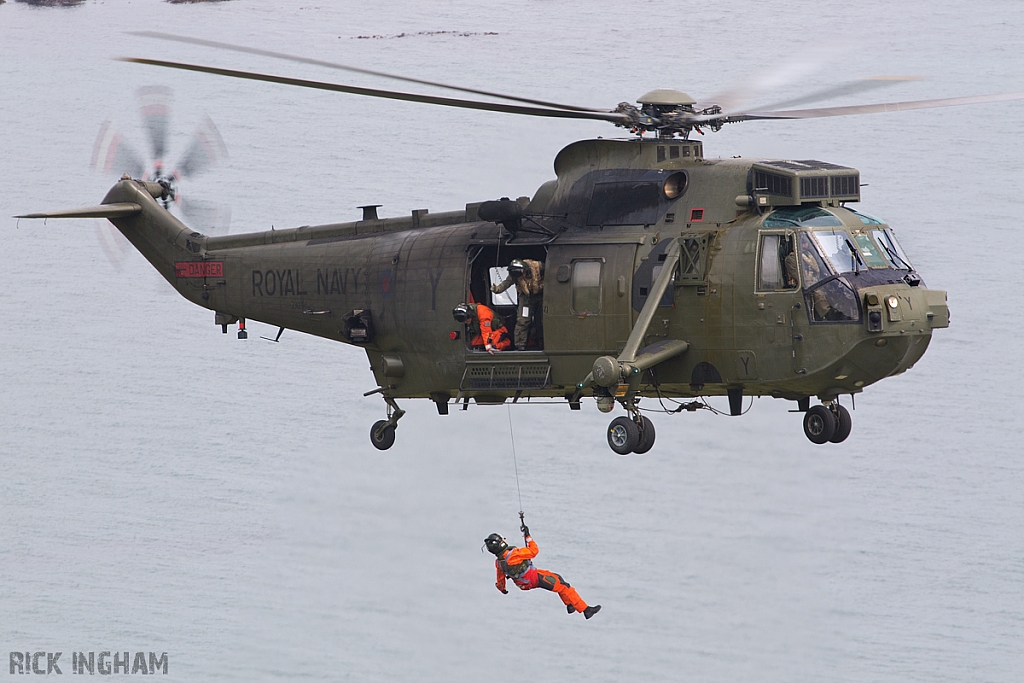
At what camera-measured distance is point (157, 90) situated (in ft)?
84.5

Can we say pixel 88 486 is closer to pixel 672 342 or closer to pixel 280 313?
pixel 280 313

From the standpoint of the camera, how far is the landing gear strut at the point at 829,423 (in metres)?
20.2

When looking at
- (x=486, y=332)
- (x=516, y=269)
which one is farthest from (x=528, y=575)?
(x=516, y=269)

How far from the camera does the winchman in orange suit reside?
2128 centimetres

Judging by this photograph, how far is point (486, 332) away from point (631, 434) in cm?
298

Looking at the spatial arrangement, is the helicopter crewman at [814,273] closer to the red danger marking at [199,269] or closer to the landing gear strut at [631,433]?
the landing gear strut at [631,433]

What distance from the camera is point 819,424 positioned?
2036 cm

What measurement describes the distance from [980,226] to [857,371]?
3378cm

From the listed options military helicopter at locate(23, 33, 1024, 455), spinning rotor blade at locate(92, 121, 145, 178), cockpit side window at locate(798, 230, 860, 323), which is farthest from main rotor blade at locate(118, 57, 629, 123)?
spinning rotor blade at locate(92, 121, 145, 178)

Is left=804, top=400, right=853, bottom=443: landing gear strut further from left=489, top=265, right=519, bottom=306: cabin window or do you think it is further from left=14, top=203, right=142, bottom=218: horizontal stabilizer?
left=14, top=203, right=142, bottom=218: horizontal stabilizer

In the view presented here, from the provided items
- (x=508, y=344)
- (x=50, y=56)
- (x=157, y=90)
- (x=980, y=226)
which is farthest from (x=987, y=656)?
(x=50, y=56)

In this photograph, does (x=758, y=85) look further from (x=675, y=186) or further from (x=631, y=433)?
(x=631, y=433)

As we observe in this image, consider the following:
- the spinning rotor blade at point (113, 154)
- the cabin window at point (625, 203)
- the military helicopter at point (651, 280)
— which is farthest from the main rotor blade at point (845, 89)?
the spinning rotor blade at point (113, 154)

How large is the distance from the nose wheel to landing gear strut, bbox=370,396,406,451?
5330mm
